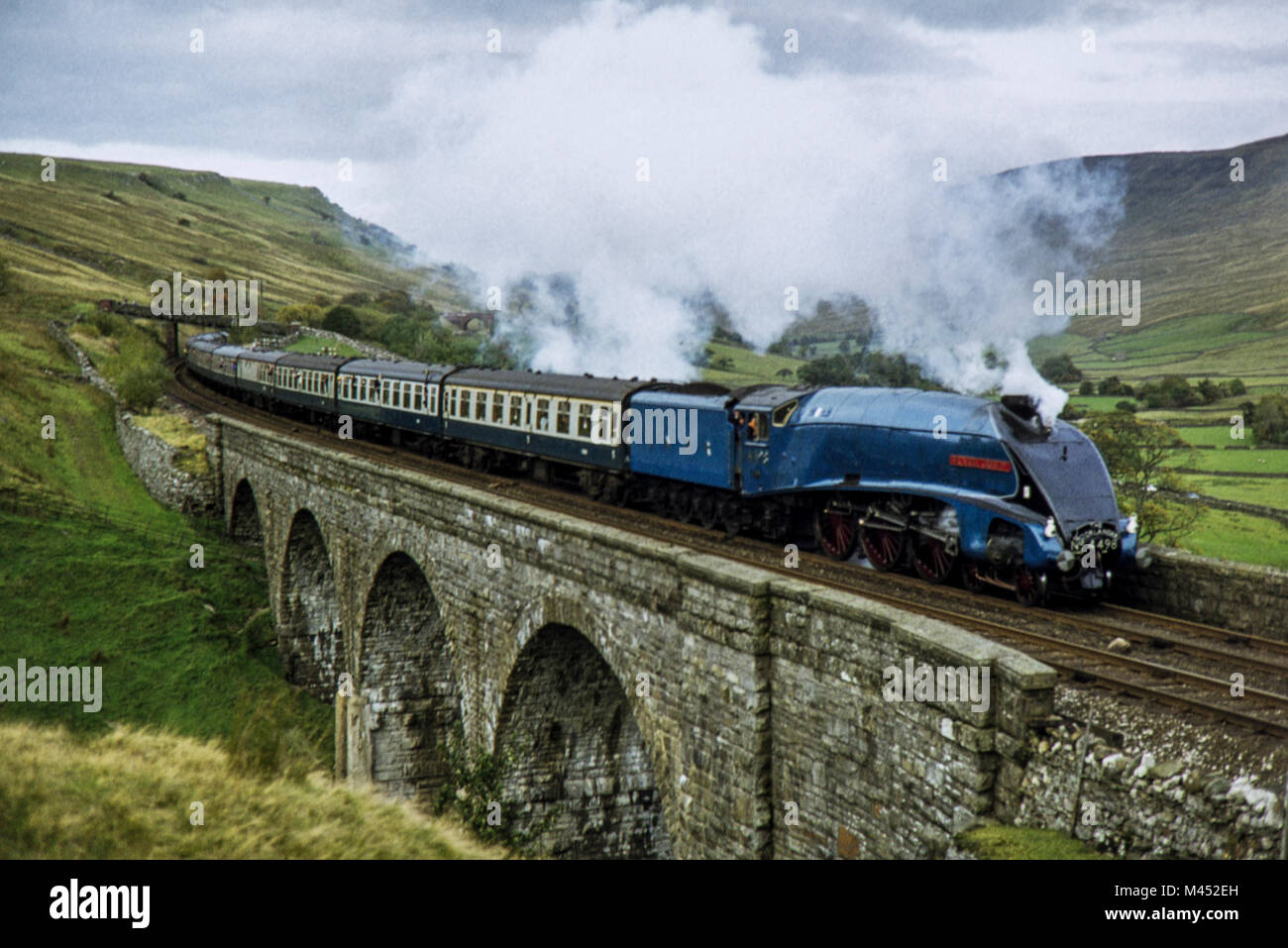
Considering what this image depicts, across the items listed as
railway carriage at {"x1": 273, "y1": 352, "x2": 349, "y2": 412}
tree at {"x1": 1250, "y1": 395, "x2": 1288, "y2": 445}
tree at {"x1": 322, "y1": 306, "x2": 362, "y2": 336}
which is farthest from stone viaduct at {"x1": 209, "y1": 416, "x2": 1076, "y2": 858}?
tree at {"x1": 322, "y1": 306, "x2": 362, "y2": 336}

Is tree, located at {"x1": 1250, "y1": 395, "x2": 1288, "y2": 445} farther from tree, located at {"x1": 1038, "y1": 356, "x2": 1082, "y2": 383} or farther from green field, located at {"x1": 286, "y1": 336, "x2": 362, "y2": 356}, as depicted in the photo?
green field, located at {"x1": 286, "y1": 336, "x2": 362, "y2": 356}

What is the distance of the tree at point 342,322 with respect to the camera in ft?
285

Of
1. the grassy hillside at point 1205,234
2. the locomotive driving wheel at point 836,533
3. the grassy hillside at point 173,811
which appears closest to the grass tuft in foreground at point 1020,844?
the grassy hillside at point 173,811

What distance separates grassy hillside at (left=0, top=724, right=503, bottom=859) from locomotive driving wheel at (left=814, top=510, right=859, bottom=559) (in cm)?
783

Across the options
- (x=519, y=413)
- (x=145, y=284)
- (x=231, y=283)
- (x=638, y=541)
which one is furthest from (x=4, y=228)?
(x=638, y=541)

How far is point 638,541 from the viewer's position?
1239 cm

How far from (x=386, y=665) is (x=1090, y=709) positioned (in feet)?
57.6

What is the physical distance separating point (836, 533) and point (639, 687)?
16.3 feet

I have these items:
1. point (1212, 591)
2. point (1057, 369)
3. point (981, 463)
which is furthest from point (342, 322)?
point (1212, 591)

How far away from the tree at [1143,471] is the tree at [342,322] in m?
69.2

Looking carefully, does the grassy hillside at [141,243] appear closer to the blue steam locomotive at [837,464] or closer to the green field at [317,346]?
the green field at [317,346]

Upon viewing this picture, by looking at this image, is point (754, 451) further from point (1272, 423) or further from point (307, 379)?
point (1272, 423)

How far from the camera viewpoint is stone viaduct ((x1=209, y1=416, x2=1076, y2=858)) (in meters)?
8.46

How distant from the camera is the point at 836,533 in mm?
15867
